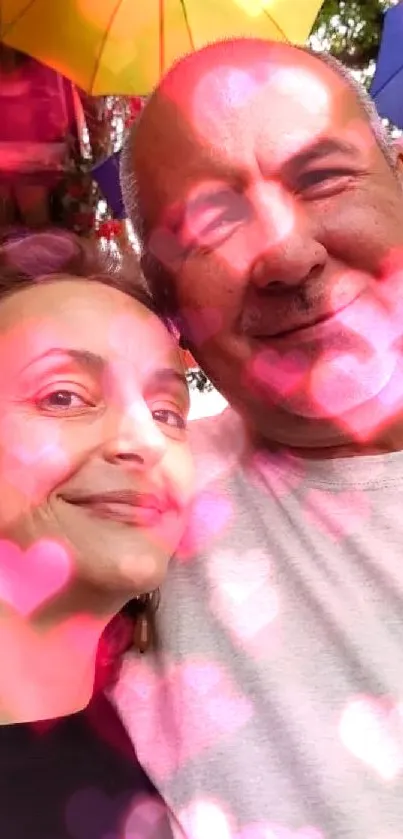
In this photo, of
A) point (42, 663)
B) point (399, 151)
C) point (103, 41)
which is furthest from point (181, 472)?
point (103, 41)

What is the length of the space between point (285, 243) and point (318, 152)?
11 cm

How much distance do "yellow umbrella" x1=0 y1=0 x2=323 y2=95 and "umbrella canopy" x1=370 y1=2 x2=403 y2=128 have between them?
96mm

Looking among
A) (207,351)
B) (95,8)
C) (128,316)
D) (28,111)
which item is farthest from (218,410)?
(28,111)

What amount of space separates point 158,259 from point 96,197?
339 mm

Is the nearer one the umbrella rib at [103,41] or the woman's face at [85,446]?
the woman's face at [85,446]

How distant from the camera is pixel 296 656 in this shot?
0.79 metres

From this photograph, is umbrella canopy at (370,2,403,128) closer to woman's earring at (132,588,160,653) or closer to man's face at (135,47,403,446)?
man's face at (135,47,403,446)

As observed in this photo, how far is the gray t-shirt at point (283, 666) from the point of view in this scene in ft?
2.43

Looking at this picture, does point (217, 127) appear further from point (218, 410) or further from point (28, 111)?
point (28, 111)

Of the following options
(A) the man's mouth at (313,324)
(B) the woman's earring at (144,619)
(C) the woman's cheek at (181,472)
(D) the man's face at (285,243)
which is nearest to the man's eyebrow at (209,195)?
(D) the man's face at (285,243)

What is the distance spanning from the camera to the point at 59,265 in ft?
2.64

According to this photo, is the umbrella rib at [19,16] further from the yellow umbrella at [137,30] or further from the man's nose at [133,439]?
the man's nose at [133,439]

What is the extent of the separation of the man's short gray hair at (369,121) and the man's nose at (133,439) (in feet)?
0.98

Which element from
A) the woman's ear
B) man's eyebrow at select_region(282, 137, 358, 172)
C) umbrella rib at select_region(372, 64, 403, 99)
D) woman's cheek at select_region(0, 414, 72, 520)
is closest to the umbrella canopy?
umbrella rib at select_region(372, 64, 403, 99)
